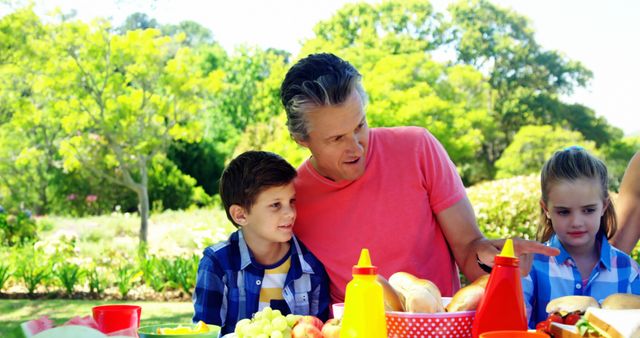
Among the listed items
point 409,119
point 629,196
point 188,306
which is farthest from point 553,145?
point 629,196

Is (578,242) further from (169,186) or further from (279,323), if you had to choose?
(169,186)

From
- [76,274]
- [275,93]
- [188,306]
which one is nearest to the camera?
[188,306]

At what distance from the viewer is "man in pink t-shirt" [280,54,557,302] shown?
2.44 metres

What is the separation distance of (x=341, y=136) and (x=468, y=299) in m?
0.82

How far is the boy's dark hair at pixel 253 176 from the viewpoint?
2.61 m

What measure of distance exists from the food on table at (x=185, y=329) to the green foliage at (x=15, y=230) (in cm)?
1023

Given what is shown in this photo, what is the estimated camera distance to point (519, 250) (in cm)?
199

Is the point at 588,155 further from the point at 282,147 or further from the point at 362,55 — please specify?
the point at 362,55

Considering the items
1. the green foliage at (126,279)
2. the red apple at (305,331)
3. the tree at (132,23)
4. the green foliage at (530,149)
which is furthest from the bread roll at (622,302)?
the green foliage at (530,149)

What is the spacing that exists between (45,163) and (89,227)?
423 cm

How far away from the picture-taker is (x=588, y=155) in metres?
2.83

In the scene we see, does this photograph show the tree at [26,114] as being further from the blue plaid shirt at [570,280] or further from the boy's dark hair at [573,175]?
the blue plaid shirt at [570,280]

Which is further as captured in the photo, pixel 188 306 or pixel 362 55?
pixel 362 55

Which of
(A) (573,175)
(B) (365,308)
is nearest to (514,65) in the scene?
(A) (573,175)
